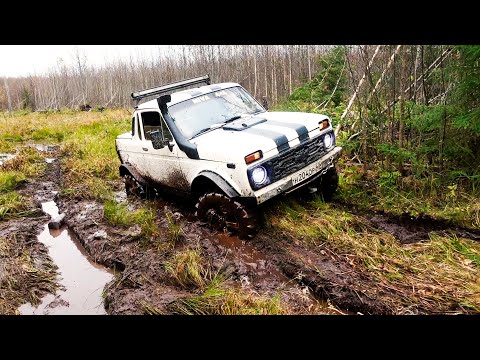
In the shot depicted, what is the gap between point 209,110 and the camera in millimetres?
5934

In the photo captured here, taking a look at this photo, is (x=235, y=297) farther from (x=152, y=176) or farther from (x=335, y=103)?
(x=335, y=103)

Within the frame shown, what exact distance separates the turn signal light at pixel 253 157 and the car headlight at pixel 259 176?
10 cm

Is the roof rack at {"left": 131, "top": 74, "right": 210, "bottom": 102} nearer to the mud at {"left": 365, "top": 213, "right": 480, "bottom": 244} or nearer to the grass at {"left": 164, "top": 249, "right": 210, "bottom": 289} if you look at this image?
the grass at {"left": 164, "top": 249, "right": 210, "bottom": 289}

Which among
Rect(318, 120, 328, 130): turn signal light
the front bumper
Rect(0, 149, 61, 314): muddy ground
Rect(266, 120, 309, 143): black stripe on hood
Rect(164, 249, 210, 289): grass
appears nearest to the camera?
Rect(164, 249, 210, 289): grass

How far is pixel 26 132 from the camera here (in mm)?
17875

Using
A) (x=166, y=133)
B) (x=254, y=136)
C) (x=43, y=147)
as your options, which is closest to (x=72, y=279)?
(x=166, y=133)

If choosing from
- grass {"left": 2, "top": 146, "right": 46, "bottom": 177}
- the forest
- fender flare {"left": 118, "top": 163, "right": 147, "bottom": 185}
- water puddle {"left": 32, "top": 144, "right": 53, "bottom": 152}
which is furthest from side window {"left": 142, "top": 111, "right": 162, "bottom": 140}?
water puddle {"left": 32, "top": 144, "right": 53, "bottom": 152}

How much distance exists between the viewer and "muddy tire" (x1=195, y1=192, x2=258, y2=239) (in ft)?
16.3

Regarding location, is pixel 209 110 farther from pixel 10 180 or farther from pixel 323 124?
pixel 10 180

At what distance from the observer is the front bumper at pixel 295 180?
4.76 meters

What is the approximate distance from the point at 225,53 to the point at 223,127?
24.7m

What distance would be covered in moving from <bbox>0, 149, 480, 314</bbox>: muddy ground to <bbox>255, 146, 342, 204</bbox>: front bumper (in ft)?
2.17

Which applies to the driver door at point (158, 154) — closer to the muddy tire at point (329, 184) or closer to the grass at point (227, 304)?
the muddy tire at point (329, 184)

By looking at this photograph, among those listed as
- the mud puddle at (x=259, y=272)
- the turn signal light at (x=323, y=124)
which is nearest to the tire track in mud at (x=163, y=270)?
the mud puddle at (x=259, y=272)
